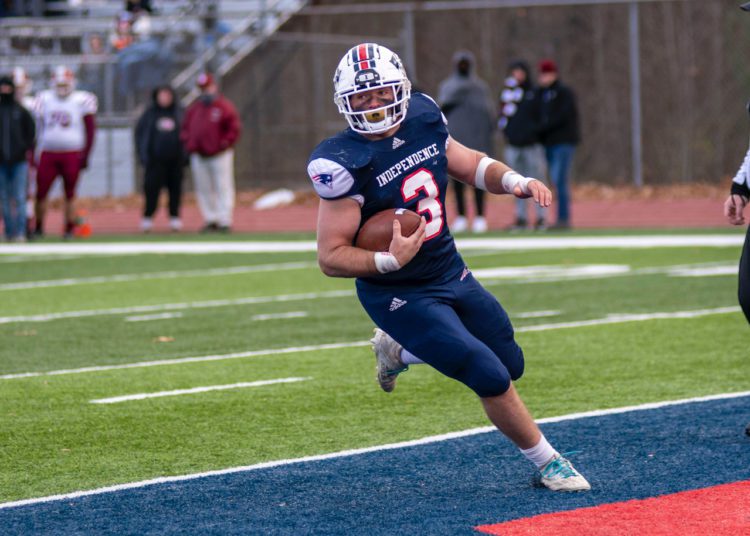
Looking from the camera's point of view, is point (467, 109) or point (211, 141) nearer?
point (467, 109)

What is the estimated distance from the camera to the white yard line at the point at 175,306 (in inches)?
414

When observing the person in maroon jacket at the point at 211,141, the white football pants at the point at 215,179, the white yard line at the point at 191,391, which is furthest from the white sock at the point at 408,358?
the white football pants at the point at 215,179

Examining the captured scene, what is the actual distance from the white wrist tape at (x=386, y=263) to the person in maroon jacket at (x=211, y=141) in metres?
13.3

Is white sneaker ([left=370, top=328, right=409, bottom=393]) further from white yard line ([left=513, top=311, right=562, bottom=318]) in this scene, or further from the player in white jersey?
the player in white jersey

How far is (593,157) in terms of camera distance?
916 inches

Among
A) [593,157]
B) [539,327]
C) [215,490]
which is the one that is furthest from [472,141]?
[215,490]

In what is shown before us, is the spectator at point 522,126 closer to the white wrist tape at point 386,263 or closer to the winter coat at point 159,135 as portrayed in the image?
the winter coat at point 159,135

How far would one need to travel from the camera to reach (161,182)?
19.0 metres

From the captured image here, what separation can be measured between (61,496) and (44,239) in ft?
44.3

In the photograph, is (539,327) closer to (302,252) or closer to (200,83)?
(302,252)

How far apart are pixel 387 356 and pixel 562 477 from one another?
0.85 m

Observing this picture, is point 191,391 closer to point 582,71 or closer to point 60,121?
point 60,121

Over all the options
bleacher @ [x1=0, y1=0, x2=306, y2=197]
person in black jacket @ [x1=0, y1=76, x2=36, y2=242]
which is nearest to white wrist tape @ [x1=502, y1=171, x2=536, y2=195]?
person in black jacket @ [x1=0, y1=76, x2=36, y2=242]

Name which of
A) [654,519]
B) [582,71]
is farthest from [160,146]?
[654,519]
